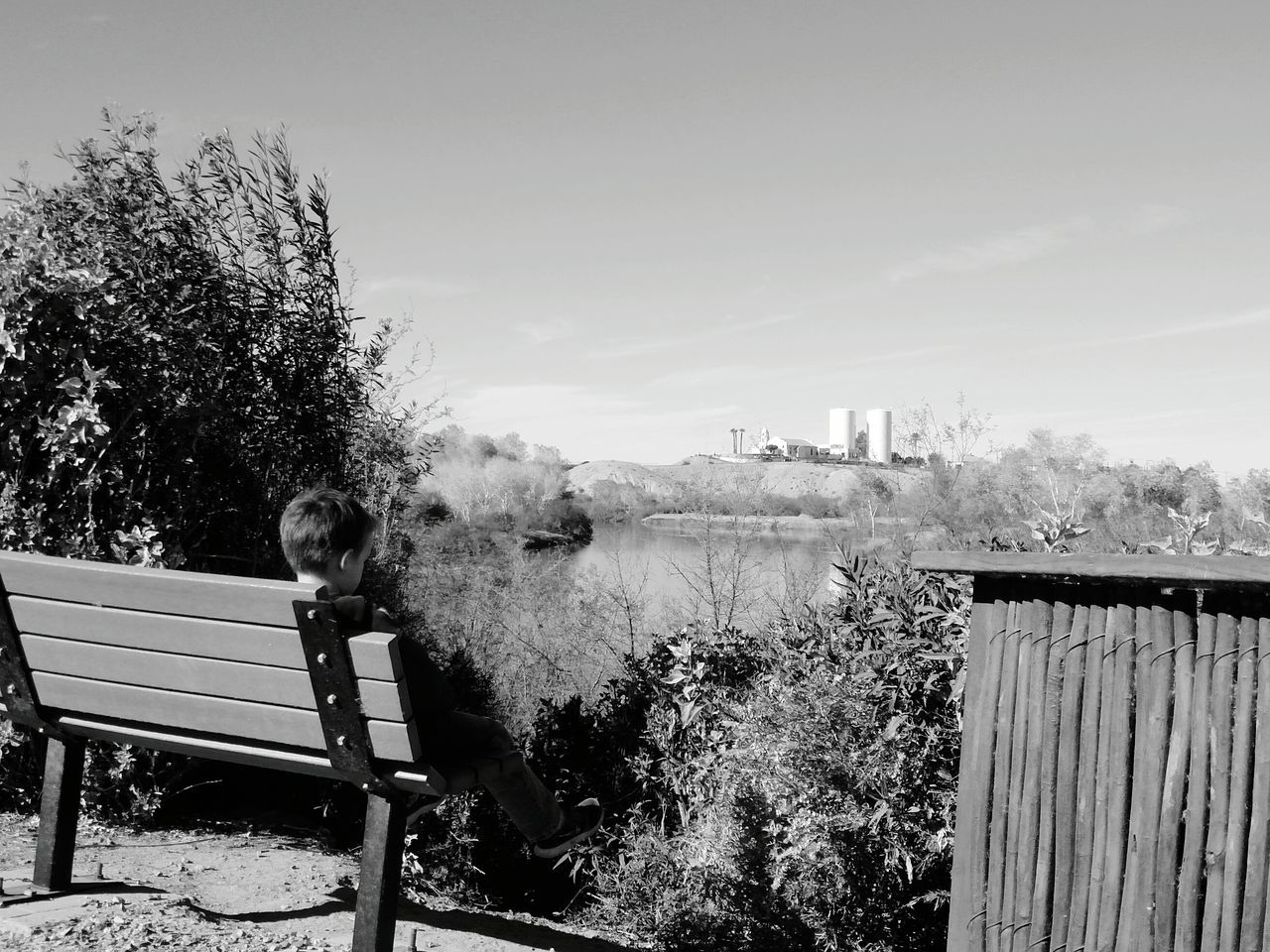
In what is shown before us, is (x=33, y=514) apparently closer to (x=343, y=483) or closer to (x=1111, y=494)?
(x=343, y=483)

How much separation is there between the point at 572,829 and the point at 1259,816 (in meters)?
2.25

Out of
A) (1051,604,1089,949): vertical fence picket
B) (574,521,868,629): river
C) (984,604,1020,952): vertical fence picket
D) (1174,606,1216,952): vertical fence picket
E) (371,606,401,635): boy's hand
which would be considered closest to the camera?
(371,606,401,635): boy's hand

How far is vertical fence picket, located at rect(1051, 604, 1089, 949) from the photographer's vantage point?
3.13 meters

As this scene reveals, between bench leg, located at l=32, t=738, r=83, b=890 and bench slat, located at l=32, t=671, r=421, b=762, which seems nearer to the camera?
bench slat, located at l=32, t=671, r=421, b=762

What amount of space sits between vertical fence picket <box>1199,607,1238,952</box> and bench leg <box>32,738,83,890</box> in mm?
3598

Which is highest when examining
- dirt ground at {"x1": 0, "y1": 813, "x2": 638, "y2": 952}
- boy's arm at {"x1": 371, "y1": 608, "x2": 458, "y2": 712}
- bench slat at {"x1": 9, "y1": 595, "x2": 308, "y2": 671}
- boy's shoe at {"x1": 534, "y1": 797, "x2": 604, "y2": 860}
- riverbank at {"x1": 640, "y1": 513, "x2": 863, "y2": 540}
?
riverbank at {"x1": 640, "y1": 513, "x2": 863, "y2": 540}

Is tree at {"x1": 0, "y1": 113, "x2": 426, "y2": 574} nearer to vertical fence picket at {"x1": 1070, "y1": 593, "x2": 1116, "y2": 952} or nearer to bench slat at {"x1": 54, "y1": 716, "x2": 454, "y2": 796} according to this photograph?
bench slat at {"x1": 54, "y1": 716, "x2": 454, "y2": 796}

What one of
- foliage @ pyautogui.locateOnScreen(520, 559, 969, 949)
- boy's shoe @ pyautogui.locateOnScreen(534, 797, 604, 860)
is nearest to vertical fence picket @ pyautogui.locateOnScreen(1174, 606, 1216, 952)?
foliage @ pyautogui.locateOnScreen(520, 559, 969, 949)

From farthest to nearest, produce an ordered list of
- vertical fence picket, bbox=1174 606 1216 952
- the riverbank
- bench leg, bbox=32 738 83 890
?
the riverbank → bench leg, bbox=32 738 83 890 → vertical fence picket, bbox=1174 606 1216 952

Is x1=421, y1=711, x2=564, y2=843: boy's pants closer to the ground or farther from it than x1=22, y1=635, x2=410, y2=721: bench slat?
closer to the ground

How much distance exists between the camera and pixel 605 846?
5488mm

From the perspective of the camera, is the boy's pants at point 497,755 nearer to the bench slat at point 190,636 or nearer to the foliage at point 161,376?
the bench slat at point 190,636

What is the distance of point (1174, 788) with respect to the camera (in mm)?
2947

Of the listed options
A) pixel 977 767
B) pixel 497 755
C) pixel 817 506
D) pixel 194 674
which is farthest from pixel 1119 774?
pixel 817 506
